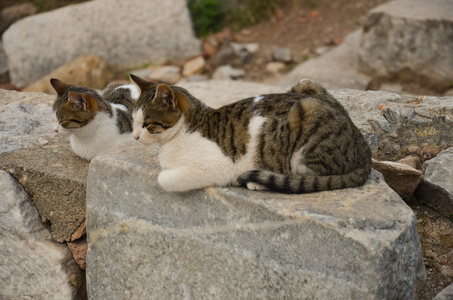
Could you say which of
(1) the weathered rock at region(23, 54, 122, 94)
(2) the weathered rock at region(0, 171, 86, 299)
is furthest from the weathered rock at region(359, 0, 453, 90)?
(2) the weathered rock at region(0, 171, 86, 299)

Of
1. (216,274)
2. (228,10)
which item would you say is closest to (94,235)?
(216,274)

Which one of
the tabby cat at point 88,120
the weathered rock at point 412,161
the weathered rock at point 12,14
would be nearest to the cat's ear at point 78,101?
the tabby cat at point 88,120

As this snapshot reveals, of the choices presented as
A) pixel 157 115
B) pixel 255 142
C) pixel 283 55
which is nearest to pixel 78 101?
pixel 157 115

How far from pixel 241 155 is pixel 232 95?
378 centimetres

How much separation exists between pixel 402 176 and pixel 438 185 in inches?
10.7

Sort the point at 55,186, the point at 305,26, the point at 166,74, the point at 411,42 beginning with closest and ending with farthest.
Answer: the point at 55,186
the point at 411,42
the point at 166,74
the point at 305,26

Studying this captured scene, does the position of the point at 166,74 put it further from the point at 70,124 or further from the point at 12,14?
the point at 70,124

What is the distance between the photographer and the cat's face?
10.5 ft

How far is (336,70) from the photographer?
29.8ft

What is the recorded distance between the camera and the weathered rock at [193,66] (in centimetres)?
969

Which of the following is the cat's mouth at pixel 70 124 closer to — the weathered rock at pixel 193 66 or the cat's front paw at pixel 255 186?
the cat's front paw at pixel 255 186

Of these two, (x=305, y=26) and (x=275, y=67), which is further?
(x=305, y=26)

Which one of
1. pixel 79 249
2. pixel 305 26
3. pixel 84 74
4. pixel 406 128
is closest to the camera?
pixel 79 249

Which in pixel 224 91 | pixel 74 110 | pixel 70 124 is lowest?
pixel 224 91
